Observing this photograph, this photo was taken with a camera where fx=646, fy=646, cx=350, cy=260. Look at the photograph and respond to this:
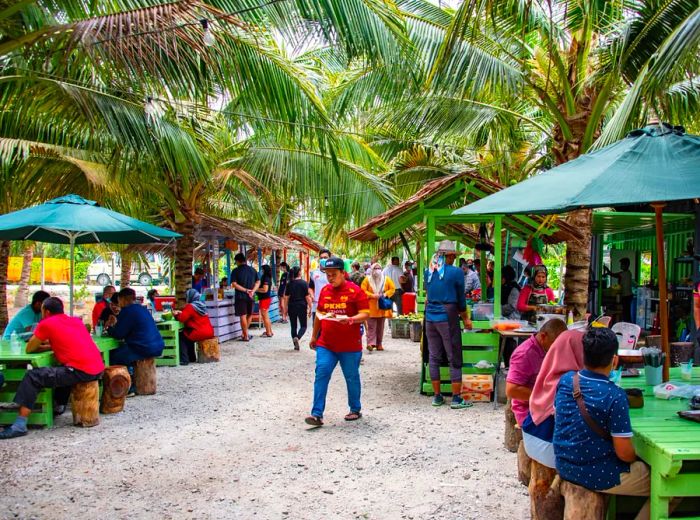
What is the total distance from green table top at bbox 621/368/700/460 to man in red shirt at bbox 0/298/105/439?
5.28m

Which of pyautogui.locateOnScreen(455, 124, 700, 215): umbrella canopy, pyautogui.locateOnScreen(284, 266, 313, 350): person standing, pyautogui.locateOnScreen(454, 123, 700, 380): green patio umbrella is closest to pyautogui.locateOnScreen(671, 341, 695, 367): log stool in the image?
pyautogui.locateOnScreen(454, 123, 700, 380): green patio umbrella

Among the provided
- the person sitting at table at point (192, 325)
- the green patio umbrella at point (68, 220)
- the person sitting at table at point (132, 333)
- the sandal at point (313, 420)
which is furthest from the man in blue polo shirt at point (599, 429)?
the person sitting at table at point (192, 325)

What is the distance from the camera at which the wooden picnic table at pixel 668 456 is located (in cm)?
294

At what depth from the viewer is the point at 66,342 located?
6652mm

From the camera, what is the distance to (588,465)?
3.15 metres

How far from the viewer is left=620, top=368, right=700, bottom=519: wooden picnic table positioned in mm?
2938

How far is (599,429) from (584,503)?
16.1 inches

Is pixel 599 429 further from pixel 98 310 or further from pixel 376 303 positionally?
pixel 376 303

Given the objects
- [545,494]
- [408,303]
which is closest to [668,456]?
[545,494]

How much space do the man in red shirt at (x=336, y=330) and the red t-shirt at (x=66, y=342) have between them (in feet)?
7.76

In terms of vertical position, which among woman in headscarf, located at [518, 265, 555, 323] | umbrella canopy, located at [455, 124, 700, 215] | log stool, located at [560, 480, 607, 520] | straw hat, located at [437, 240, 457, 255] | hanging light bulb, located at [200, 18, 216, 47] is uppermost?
hanging light bulb, located at [200, 18, 216, 47]

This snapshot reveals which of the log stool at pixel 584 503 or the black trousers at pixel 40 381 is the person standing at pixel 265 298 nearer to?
the black trousers at pixel 40 381

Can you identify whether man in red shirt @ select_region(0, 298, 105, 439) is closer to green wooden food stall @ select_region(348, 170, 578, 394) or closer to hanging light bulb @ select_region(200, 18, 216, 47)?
hanging light bulb @ select_region(200, 18, 216, 47)

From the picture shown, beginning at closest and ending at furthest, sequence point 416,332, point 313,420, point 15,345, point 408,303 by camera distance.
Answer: point 313,420
point 15,345
point 416,332
point 408,303
